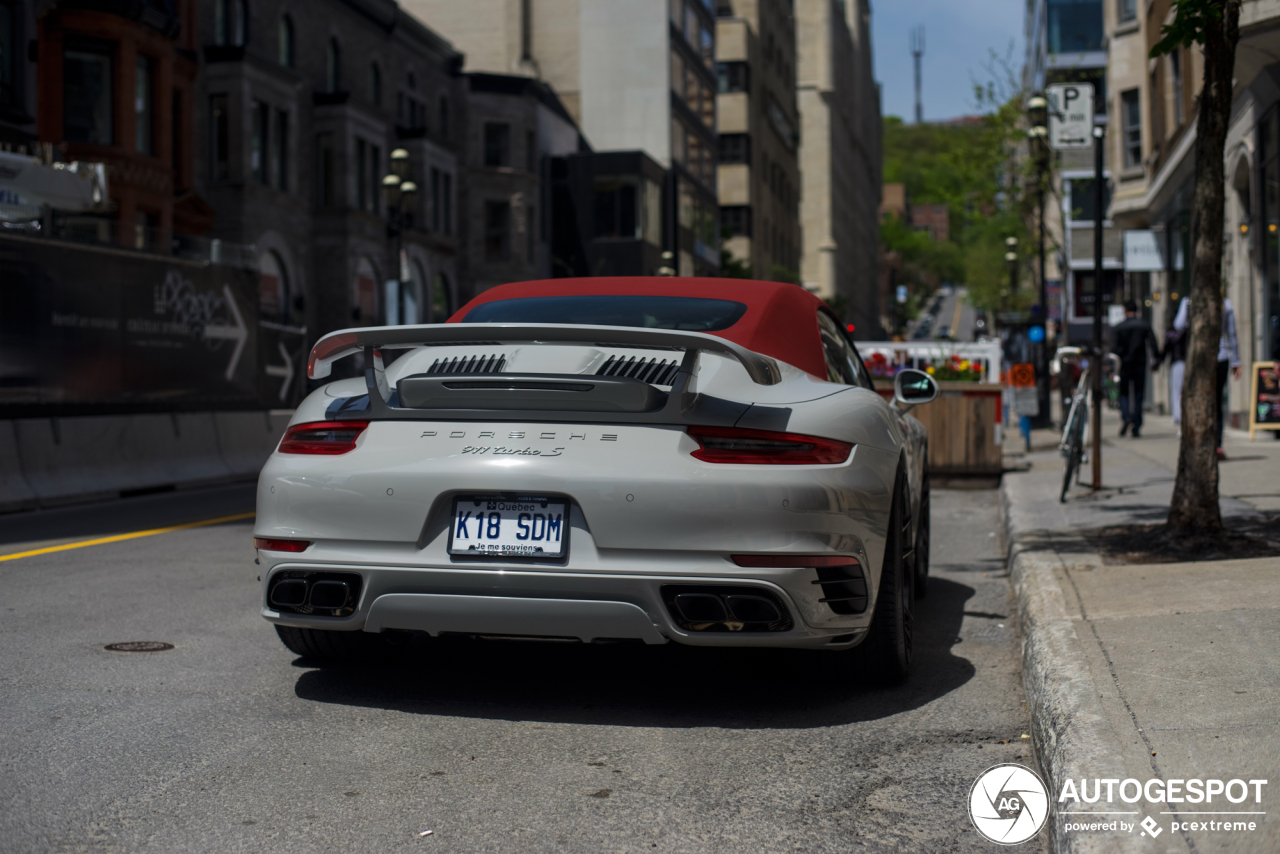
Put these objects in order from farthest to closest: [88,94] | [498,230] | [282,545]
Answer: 1. [498,230]
2. [88,94]
3. [282,545]

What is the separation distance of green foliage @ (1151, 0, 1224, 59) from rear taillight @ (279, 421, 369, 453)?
5.62 meters

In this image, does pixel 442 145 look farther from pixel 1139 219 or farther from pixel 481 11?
pixel 1139 219

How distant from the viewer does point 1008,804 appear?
3631 mm

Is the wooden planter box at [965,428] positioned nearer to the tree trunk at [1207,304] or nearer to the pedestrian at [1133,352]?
the pedestrian at [1133,352]

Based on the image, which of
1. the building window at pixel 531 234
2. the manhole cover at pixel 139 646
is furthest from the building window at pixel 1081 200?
the manhole cover at pixel 139 646

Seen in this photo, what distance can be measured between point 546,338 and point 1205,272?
16.2ft

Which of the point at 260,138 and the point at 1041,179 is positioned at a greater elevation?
the point at 260,138

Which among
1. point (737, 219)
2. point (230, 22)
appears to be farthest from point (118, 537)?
point (737, 219)

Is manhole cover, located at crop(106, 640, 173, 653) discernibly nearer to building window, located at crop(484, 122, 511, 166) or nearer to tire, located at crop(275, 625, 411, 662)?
tire, located at crop(275, 625, 411, 662)

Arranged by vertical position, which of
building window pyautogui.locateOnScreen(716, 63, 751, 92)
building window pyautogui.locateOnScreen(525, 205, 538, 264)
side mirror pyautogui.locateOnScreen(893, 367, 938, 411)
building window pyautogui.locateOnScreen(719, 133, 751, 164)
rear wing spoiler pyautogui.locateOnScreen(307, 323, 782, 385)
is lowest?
side mirror pyautogui.locateOnScreen(893, 367, 938, 411)

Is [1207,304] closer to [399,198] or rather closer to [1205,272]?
[1205,272]

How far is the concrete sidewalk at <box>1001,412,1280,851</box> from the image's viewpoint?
2.99 m

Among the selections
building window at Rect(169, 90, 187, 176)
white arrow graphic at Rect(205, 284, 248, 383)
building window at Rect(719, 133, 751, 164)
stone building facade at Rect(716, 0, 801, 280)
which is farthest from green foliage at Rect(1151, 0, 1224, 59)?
building window at Rect(719, 133, 751, 164)

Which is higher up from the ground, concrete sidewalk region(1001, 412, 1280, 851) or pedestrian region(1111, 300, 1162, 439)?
pedestrian region(1111, 300, 1162, 439)
